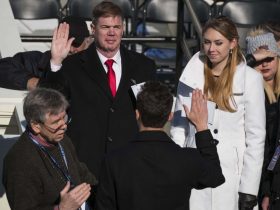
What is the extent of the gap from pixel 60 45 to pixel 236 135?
1.12 metres

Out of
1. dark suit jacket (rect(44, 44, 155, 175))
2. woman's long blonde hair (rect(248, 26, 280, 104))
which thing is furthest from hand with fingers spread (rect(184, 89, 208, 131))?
woman's long blonde hair (rect(248, 26, 280, 104))

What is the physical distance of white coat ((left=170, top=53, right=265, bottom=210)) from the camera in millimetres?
4477

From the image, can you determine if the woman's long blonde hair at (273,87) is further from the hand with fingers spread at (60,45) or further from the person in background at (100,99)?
the hand with fingers spread at (60,45)

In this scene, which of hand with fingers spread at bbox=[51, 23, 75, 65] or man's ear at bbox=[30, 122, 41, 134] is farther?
hand with fingers spread at bbox=[51, 23, 75, 65]

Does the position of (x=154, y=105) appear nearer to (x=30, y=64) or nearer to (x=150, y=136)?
(x=150, y=136)

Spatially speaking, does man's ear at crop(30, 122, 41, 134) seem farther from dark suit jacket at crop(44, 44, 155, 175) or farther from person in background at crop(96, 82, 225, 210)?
dark suit jacket at crop(44, 44, 155, 175)

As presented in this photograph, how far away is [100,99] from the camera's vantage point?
4598mm

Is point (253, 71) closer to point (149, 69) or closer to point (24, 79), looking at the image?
point (149, 69)

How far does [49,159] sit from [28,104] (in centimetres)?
28

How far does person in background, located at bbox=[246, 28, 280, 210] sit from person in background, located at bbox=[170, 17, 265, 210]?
222 millimetres

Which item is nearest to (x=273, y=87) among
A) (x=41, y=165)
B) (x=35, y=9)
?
(x=41, y=165)

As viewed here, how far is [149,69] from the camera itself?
479 centimetres

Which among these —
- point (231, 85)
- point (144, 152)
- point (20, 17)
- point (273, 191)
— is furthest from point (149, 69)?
point (20, 17)

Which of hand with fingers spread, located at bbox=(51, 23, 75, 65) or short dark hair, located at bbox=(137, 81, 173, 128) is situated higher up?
short dark hair, located at bbox=(137, 81, 173, 128)
